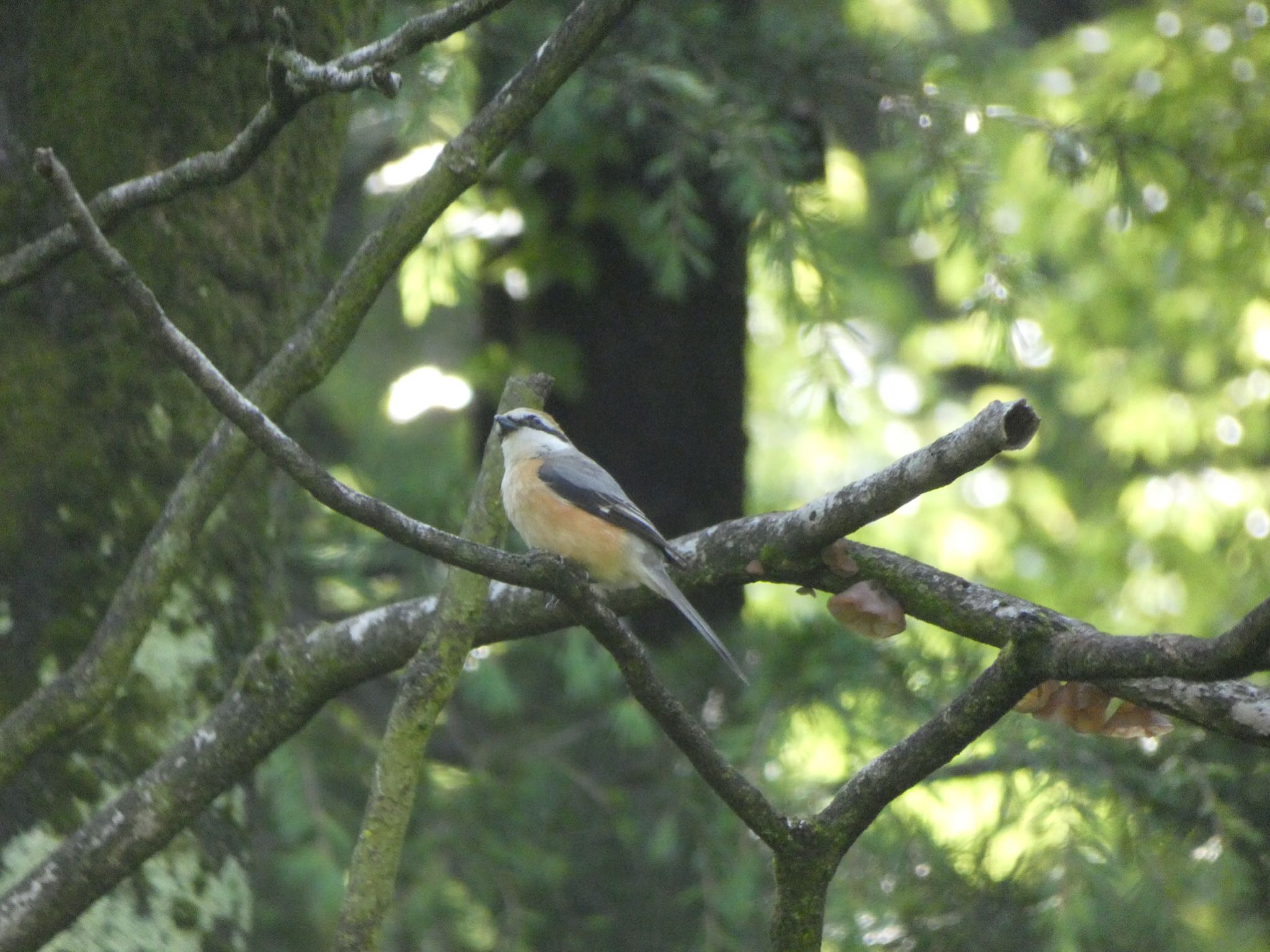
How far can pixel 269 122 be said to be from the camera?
273 centimetres

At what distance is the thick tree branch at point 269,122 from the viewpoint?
2.66 metres

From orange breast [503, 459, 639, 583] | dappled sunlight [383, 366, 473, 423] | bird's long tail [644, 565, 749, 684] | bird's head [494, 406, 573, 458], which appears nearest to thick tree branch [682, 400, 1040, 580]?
bird's long tail [644, 565, 749, 684]

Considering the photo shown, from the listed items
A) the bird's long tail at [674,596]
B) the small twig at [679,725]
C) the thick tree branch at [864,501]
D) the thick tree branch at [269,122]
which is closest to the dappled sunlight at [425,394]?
the bird's long tail at [674,596]

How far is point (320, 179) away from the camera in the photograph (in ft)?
13.4

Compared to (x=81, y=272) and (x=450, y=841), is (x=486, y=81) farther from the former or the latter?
(x=450, y=841)

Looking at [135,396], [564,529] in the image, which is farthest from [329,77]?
[564,529]

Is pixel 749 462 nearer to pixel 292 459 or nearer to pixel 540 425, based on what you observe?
pixel 540 425

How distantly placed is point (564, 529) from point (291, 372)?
3.57 feet

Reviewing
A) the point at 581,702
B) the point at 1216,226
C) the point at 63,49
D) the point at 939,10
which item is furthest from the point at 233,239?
the point at 939,10

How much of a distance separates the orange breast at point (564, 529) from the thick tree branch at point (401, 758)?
0.77 meters

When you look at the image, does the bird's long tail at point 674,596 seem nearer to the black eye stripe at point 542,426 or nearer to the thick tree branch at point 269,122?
the black eye stripe at point 542,426

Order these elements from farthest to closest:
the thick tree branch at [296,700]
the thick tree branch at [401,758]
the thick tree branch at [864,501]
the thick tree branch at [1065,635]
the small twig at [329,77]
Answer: the thick tree branch at [401,758] → the small twig at [329,77] → the thick tree branch at [296,700] → the thick tree branch at [864,501] → the thick tree branch at [1065,635]

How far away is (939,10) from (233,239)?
22.3 feet

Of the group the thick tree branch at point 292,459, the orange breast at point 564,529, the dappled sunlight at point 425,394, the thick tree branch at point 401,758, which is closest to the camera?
the thick tree branch at point 292,459
